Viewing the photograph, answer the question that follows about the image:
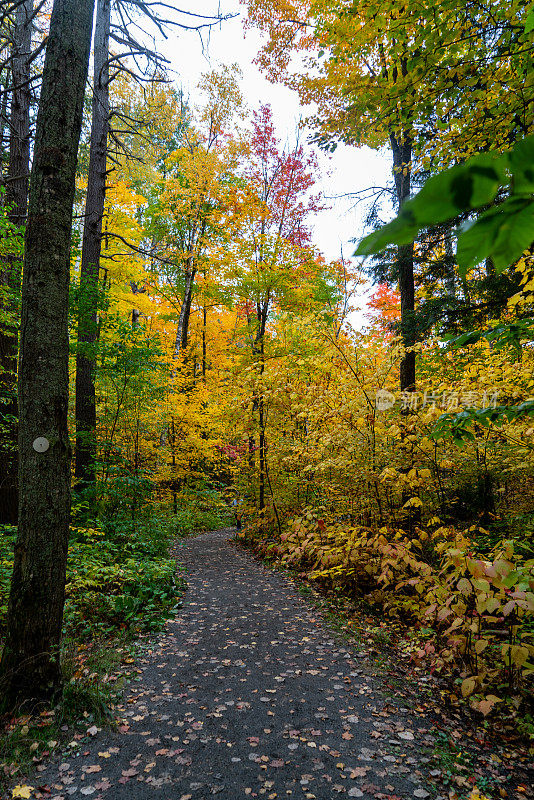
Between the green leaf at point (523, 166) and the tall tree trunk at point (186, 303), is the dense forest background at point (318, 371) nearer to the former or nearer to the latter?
the green leaf at point (523, 166)

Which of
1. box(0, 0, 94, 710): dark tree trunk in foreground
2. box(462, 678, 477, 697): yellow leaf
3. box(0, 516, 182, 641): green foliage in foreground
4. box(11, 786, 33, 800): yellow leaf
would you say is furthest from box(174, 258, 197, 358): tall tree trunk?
box(462, 678, 477, 697): yellow leaf

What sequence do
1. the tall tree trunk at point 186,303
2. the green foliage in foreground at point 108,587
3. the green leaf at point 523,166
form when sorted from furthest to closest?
the tall tree trunk at point 186,303 → the green foliage in foreground at point 108,587 → the green leaf at point 523,166

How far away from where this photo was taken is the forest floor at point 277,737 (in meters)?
2.47

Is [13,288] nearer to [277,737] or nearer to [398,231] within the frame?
[277,737]

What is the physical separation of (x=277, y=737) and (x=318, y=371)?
614 cm

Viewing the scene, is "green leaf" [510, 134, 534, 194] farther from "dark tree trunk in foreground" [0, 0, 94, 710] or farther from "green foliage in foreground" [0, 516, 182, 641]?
"green foliage in foreground" [0, 516, 182, 641]

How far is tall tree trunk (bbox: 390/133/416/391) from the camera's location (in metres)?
6.83

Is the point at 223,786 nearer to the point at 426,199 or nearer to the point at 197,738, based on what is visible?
the point at 197,738

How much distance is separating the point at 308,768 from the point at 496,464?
461cm

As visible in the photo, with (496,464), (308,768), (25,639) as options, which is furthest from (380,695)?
(496,464)

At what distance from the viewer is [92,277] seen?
698cm

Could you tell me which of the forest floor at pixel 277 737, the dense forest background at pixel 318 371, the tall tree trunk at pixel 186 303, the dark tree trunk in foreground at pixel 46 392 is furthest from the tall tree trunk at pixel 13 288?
the tall tree trunk at pixel 186 303

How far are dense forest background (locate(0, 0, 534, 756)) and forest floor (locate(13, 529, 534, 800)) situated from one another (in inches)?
16.8

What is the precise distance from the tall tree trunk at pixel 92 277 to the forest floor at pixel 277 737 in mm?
4085
